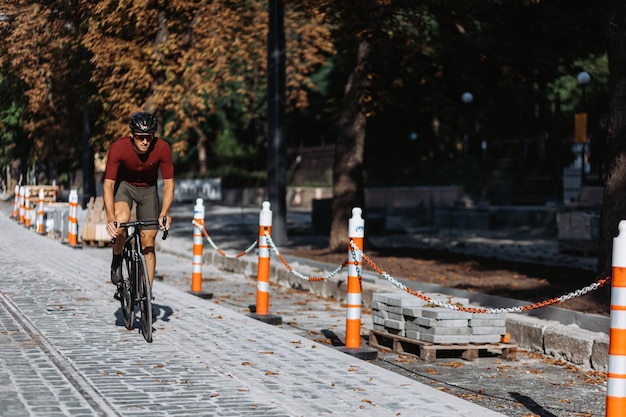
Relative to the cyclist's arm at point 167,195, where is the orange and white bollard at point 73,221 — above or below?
below

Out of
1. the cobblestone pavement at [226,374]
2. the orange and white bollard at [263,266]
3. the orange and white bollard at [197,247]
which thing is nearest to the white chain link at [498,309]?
the cobblestone pavement at [226,374]

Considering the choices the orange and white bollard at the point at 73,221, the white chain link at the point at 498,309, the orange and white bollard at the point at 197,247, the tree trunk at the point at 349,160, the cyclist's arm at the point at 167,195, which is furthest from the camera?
the orange and white bollard at the point at 73,221

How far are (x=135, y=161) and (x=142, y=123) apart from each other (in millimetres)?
487

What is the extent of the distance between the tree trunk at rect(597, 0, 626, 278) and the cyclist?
5847 mm

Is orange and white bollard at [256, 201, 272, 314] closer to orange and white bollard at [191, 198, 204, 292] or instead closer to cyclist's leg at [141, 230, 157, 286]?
cyclist's leg at [141, 230, 157, 286]

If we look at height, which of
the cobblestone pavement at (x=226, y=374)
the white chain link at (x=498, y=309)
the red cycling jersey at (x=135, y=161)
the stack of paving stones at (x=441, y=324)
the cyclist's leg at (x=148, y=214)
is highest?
the red cycling jersey at (x=135, y=161)

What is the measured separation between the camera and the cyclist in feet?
35.2

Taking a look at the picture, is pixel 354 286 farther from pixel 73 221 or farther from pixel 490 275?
pixel 73 221

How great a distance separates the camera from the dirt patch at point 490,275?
1417 cm

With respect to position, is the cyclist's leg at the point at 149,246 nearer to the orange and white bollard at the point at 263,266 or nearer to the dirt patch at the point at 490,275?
the orange and white bollard at the point at 263,266

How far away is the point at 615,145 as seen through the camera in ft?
47.4

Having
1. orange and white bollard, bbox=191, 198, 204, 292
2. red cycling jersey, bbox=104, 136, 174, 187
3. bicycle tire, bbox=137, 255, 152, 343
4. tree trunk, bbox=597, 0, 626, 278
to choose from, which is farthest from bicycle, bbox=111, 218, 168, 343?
tree trunk, bbox=597, 0, 626, 278

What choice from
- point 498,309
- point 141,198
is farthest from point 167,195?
point 498,309

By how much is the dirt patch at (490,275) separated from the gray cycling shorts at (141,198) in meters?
4.96
